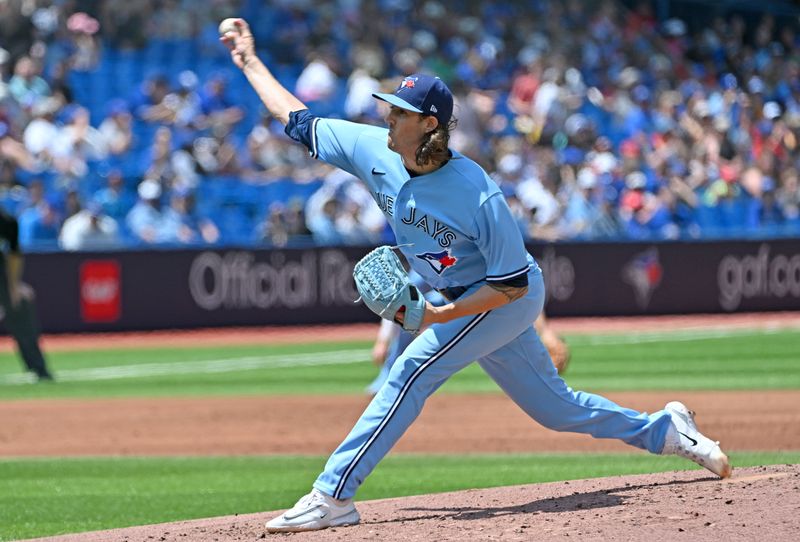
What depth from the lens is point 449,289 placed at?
5.99 meters

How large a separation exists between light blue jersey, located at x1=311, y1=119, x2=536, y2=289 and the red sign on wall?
526 inches

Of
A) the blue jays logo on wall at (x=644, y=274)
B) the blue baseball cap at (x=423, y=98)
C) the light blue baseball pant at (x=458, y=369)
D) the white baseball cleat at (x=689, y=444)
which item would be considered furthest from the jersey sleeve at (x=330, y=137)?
the blue jays logo on wall at (x=644, y=274)

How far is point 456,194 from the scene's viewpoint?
18.5 ft

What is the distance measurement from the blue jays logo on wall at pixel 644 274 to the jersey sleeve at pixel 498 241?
1598 cm

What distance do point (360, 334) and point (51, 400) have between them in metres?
7.19

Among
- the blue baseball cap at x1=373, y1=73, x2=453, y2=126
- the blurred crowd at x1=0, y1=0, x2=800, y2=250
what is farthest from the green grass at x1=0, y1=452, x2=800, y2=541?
the blurred crowd at x1=0, y1=0, x2=800, y2=250

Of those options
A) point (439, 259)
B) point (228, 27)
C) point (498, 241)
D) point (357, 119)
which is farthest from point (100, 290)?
point (498, 241)

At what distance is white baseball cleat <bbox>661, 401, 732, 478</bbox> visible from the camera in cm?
636

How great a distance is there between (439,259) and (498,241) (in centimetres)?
33

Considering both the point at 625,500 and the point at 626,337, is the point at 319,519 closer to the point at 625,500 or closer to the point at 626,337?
the point at 625,500

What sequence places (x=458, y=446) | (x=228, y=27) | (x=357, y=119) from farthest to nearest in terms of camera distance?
1. (x=357, y=119)
2. (x=458, y=446)
3. (x=228, y=27)

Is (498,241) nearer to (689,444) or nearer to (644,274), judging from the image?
(689,444)

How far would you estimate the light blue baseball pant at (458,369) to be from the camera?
19.0 ft

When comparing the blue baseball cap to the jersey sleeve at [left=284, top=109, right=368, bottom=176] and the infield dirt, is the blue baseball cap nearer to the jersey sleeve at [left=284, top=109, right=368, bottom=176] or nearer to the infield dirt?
the jersey sleeve at [left=284, top=109, right=368, bottom=176]
